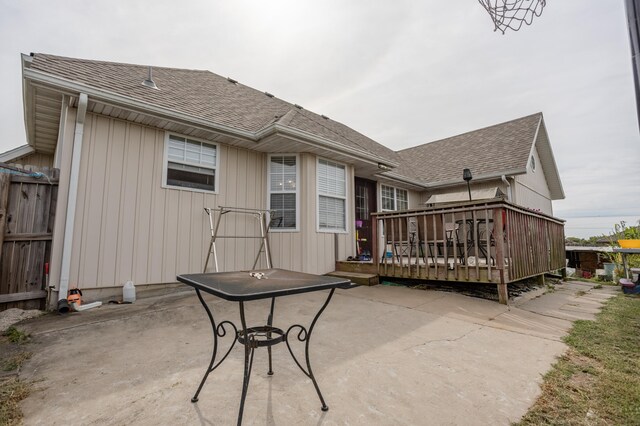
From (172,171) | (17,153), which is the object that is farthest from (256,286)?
(17,153)

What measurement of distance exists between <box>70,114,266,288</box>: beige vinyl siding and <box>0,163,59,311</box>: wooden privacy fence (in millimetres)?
338

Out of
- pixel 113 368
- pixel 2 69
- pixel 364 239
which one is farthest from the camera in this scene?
pixel 364 239

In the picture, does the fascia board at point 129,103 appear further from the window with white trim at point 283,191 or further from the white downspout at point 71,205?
the window with white trim at point 283,191

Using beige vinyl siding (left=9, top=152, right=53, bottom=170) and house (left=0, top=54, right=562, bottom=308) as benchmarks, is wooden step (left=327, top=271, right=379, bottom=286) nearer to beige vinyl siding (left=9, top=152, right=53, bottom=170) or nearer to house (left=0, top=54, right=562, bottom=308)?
house (left=0, top=54, right=562, bottom=308)

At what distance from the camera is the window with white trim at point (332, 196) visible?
6.05 metres

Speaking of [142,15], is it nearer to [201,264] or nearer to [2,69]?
[2,69]

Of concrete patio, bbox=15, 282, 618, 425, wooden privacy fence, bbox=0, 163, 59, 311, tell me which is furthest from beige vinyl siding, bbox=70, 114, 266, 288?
concrete patio, bbox=15, 282, 618, 425

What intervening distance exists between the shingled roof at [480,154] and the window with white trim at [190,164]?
6.51 m

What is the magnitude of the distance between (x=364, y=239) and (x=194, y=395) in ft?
20.4

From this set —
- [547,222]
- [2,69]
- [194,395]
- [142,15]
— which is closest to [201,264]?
[194,395]

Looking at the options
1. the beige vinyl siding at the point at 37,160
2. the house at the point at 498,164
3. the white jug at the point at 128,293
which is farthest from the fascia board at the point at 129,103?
the house at the point at 498,164

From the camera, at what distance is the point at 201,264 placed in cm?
490

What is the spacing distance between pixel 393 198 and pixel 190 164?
5832mm

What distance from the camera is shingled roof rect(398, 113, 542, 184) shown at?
8084mm
